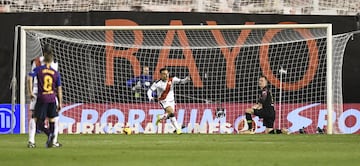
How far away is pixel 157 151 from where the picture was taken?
553 inches

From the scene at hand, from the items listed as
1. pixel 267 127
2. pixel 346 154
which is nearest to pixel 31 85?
pixel 346 154

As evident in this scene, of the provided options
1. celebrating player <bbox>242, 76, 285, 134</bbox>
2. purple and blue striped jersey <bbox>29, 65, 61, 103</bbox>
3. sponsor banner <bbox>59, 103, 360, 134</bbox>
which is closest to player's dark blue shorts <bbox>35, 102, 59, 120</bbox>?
purple and blue striped jersey <bbox>29, 65, 61, 103</bbox>

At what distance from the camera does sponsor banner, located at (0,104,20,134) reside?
24.6 metres

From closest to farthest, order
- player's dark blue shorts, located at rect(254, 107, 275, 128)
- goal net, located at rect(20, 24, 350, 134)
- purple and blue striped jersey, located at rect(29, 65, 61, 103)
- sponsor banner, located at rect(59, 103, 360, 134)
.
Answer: purple and blue striped jersey, located at rect(29, 65, 61, 103) < player's dark blue shorts, located at rect(254, 107, 275, 128) < sponsor banner, located at rect(59, 103, 360, 134) < goal net, located at rect(20, 24, 350, 134)

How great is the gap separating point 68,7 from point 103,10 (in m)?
1.25

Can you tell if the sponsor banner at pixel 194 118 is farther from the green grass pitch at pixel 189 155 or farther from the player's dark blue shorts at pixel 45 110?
the player's dark blue shorts at pixel 45 110

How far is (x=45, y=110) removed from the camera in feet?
50.0

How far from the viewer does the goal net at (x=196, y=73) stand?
2486 centimetres

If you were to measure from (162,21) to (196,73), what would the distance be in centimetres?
187

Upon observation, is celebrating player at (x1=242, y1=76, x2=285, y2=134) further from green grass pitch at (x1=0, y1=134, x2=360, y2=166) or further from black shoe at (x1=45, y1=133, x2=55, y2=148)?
black shoe at (x1=45, y1=133, x2=55, y2=148)

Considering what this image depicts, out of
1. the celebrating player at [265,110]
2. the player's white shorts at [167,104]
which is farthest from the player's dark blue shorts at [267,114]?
the player's white shorts at [167,104]

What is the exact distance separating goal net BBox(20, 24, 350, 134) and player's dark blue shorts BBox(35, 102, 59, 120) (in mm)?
9302

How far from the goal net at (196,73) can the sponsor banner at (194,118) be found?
3cm

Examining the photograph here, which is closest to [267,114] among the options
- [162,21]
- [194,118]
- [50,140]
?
[194,118]
